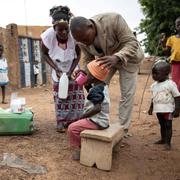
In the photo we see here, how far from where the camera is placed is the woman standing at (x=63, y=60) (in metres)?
4.87

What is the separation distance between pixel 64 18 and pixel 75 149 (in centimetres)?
159

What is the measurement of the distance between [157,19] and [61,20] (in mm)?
15009

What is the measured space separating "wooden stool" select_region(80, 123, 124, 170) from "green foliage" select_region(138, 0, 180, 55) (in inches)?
559

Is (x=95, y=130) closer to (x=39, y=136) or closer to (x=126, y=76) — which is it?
(x=126, y=76)

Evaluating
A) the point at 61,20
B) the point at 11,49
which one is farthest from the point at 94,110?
the point at 11,49

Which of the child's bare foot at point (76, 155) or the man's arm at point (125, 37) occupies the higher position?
the man's arm at point (125, 37)

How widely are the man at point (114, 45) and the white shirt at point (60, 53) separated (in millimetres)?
637

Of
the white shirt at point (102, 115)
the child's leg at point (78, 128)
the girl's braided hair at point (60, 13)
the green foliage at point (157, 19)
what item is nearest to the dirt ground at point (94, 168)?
the child's leg at point (78, 128)

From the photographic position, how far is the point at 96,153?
3740 millimetres

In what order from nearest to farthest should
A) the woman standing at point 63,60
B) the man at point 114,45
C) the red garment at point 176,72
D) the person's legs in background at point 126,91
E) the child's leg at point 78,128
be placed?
the man at point 114,45 < the child's leg at point 78,128 < the person's legs in background at point 126,91 < the woman standing at point 63,60 < the red garment at point 176,72

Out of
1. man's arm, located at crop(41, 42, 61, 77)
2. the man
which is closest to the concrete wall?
man's arm, located at crop(41, 42, 61, 77)

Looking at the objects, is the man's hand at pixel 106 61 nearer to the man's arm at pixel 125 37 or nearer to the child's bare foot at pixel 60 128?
the man's arm at pixel 125 37

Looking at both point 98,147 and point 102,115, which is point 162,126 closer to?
point 102,115

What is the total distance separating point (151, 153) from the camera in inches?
168
